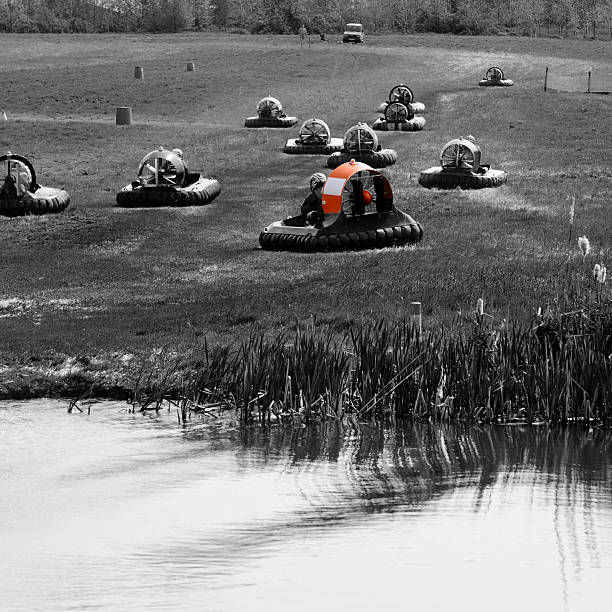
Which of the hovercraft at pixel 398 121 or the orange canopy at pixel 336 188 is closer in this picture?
the orange canopy at pixel 336 188

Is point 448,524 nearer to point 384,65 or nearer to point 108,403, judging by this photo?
point 108,403

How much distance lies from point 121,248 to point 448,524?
11.6 meters

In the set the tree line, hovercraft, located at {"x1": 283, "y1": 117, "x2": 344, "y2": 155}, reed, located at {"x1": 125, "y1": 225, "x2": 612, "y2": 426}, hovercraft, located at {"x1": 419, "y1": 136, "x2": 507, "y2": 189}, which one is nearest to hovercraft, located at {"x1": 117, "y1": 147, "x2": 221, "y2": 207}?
hovercraft, located at {"x1": 419, "y1": 136, "x2": 507, "y2": 189}

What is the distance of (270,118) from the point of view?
39938 millimetres

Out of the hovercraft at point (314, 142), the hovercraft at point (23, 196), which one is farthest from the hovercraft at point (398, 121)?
the hovercraft at point (23, 196)

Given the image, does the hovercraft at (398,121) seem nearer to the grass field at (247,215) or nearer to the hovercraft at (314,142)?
the grass field at (247,215)

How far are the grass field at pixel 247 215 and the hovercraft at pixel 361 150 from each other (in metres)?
0.62

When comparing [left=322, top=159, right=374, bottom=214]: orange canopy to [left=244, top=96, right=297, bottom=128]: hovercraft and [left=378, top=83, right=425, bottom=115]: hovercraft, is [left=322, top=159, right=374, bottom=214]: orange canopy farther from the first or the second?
[left=378, top=83, right=425, bottom=115]: hovercraft

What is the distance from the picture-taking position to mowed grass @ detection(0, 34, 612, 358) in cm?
1462

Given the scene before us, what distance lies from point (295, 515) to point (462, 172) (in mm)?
16782

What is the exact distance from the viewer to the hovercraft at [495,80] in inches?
2035

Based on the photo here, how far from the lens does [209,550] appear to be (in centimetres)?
892

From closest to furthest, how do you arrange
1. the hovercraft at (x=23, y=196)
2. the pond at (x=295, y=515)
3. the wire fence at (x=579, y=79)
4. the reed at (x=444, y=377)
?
the pond at (x=295, y=515)
the reed at (x=444, y=377)
the hovercraft at (x=23, y=196)
the wire fence at (x=579, y=79)

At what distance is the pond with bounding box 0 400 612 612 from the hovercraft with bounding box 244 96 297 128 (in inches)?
1124
